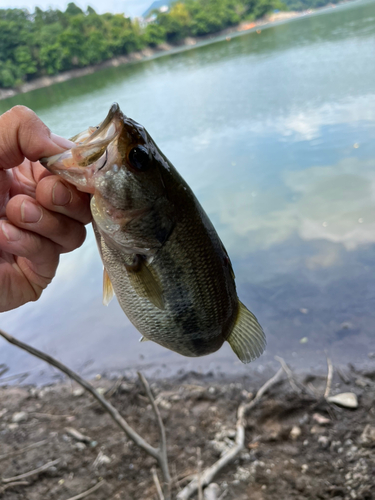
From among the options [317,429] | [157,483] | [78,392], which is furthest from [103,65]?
[157,483]

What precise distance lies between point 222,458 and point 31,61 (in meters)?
58.2

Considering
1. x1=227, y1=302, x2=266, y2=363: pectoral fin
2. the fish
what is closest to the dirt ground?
x1=227, y1=302, x2=266, y2=363: pectoral fin

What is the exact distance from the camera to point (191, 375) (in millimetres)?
4816

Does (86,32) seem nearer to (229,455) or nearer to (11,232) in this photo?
(229,455)

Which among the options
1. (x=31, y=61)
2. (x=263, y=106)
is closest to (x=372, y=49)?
(x=263, y=106)

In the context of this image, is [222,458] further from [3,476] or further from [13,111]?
[13,111]

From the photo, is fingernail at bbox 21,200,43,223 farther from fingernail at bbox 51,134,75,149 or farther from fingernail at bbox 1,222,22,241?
fingernail at bbox 51,134,75,149

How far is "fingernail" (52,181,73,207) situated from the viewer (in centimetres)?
145

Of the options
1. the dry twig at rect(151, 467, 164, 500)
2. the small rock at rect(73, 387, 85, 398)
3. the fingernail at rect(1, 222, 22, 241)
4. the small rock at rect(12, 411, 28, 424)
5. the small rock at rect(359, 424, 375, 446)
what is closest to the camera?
the fingernail at rect(1, 222, 22, 241)

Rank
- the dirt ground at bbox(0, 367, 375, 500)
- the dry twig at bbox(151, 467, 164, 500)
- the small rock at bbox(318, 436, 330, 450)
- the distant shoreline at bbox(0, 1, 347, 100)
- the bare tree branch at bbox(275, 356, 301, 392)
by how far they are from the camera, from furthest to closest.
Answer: the distant shoreline at bbox(0, 1, 347, 100)
the bare tree branch at bbox(275, 356, 301, 392)
the small rock at bbox(318, 436, 330, 450)
the dirt ground at bbox(0, 367, 375, 500)
the dry twig at bbox(151, 467, 164, 500)

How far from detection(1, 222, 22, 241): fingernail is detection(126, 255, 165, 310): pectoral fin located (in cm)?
51

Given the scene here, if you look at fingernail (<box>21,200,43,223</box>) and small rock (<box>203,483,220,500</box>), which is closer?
fingernail (<box>21,200,43,223</box>)

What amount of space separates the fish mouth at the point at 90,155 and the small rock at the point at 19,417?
4095 mm

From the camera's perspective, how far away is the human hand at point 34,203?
1.44m
